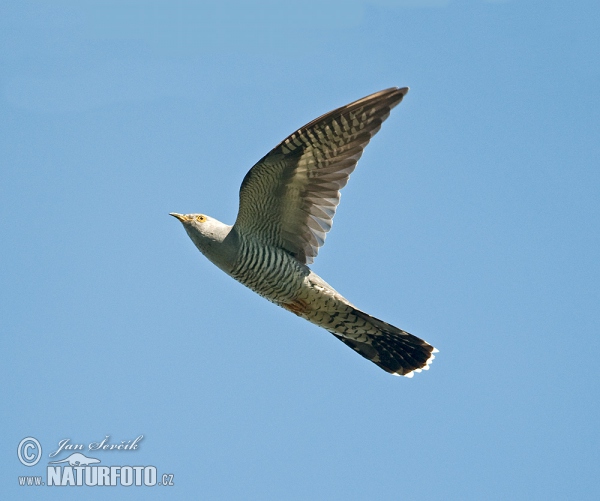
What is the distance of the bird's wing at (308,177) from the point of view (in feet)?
27.0

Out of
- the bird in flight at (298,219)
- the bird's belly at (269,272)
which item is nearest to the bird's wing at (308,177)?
the bird in flight at (298,219)

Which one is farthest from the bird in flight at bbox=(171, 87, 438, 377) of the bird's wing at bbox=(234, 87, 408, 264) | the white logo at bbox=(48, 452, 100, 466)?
the white logo at bbox=(48, 452, 100, 466)

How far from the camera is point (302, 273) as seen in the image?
8.80m

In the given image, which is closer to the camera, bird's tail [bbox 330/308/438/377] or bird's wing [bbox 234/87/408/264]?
bird's wing [bbox 234/87/408/264]

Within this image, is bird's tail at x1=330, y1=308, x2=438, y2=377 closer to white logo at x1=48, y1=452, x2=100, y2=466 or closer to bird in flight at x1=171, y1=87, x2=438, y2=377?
bird in flight at x1=171, y1=87, x2=438, y2=377

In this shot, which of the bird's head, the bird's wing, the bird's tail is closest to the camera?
the bird's wing

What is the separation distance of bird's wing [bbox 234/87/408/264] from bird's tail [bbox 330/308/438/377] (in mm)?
1122

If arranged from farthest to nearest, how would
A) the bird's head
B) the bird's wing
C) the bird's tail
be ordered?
the bird's tail → the bird's head → the bird's wing

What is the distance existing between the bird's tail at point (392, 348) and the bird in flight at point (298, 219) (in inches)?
3.0

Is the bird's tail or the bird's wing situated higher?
the bird's wing

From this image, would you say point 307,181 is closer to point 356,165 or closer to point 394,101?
point 356,165

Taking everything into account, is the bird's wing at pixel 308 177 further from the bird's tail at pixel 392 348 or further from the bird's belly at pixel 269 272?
the bird's tail at pixel 392 348

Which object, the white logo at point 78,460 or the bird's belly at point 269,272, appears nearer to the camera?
the bird's belly at point 269,272

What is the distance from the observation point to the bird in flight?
27.2 feet
